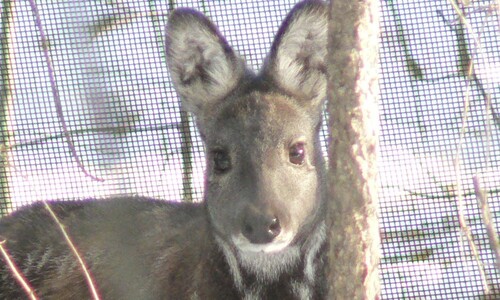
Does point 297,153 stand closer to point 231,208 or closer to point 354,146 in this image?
point 231,208

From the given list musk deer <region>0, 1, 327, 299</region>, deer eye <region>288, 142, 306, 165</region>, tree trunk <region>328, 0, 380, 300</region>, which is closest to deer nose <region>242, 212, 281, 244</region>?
musk deer <region>0, 1, 327, 299</region>

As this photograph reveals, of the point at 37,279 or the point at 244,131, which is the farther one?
the point at 37,279

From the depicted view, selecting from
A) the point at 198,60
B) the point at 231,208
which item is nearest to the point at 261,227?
the point at 231,208

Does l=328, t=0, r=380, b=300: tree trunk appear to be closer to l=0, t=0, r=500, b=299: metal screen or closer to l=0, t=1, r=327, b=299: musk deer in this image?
l=0, t=1, r=327, b=299: musk deer

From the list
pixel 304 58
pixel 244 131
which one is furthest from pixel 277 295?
pixel 304 58

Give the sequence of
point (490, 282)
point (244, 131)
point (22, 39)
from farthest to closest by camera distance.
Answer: point (22, 39) < point (490, 282) < point (244, 131)

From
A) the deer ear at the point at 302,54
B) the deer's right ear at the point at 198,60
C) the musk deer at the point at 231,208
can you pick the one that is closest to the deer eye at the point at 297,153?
the musk deer at the point at 231,208

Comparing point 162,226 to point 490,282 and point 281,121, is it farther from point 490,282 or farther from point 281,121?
point 490,282
